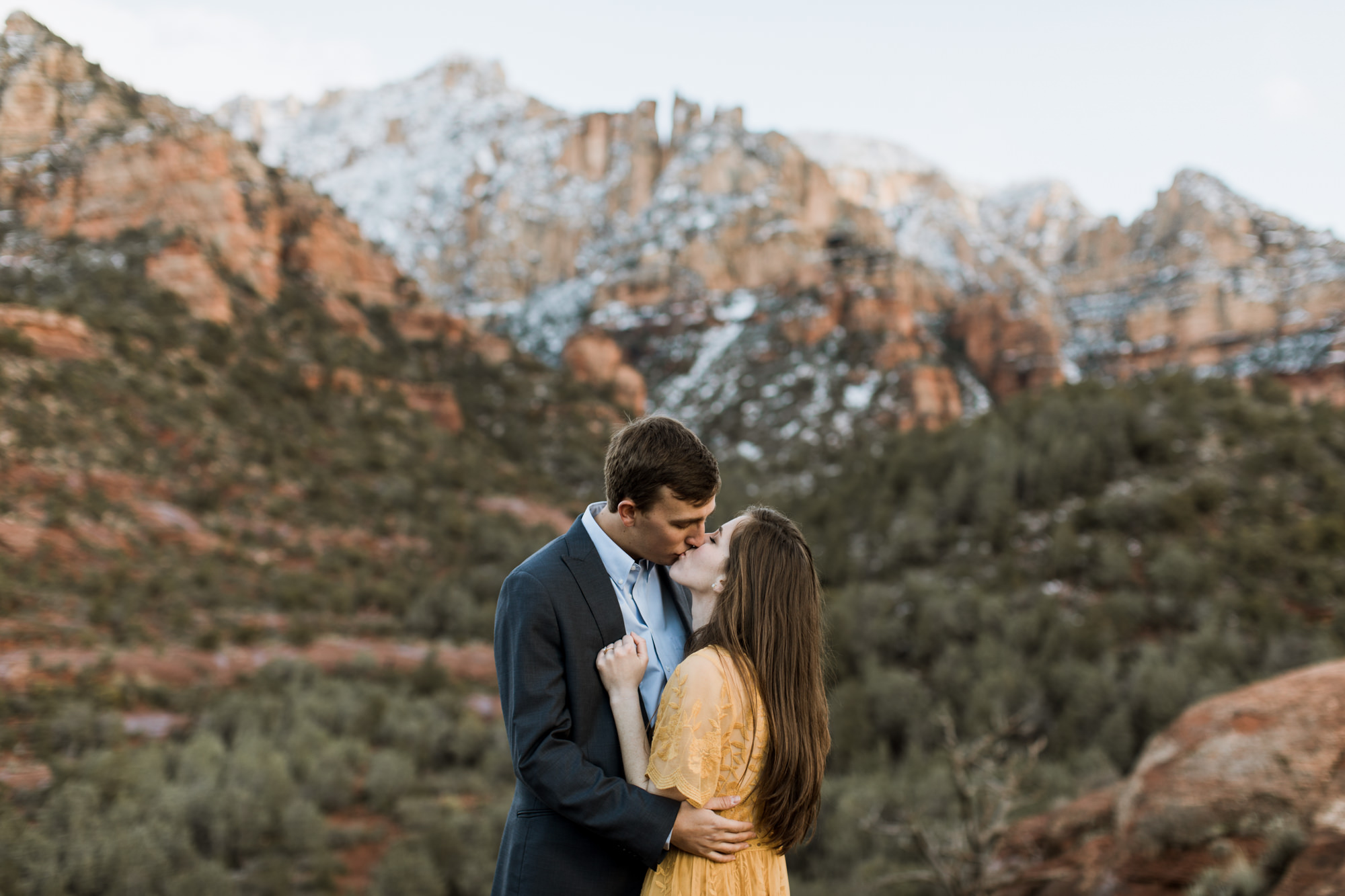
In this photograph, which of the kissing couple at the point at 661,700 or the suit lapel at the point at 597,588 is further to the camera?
the suit lapel at the point at 597,588

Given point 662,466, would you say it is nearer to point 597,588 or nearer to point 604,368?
point 597,588

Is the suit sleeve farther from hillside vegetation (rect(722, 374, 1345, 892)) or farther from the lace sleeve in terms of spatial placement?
hillside vegetation (rect(722, 374, 1345, 892))

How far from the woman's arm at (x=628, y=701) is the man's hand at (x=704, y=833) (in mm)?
145

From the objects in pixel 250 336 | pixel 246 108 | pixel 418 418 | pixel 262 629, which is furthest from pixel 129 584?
pixel 246 108

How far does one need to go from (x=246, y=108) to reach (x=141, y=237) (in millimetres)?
138164

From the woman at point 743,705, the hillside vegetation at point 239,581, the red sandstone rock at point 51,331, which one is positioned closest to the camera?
the woman at point 743,705

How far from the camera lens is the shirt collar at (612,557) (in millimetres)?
2303

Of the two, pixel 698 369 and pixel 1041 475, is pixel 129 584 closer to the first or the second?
pixel 1041 475

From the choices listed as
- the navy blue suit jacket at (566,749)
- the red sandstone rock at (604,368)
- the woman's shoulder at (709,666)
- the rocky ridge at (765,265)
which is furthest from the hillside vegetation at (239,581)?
the rocky ridge at (765,265)

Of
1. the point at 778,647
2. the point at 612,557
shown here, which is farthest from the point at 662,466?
the point at 778,647

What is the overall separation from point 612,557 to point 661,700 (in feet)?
1.44

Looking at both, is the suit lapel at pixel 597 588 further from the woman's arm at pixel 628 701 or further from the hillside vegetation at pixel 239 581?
the hillside vegetation at pixel 239 581

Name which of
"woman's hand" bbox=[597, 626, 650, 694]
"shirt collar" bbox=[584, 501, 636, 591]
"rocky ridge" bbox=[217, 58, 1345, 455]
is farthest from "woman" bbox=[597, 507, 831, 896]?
"rocky ridge" bbox=[217, 58, 1345, 455]

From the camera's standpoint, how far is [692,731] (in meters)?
2.00
